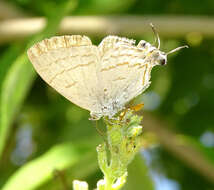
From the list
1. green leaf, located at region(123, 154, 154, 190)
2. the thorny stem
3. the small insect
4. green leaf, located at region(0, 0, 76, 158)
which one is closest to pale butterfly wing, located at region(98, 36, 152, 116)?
the small insect

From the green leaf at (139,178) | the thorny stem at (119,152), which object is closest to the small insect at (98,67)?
the thorny stem at (119,152)

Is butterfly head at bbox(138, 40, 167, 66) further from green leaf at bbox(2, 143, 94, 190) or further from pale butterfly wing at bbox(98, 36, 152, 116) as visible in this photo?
green leaf at bbox(2, 143, 94, 190)

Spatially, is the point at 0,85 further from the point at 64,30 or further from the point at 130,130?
the point at 130,130

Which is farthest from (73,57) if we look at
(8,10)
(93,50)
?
(8,10)

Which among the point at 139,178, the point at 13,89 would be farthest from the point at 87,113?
the point at 13,89

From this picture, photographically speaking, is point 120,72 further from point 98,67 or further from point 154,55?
point 154,55
